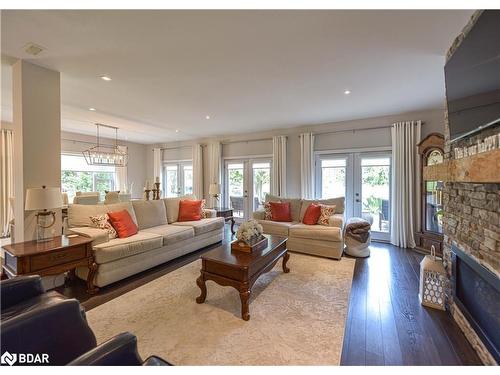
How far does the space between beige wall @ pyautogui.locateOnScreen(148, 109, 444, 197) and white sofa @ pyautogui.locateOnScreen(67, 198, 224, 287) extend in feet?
8.07

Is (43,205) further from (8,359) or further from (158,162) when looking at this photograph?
(158,162)

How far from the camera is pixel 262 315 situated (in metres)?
2.21

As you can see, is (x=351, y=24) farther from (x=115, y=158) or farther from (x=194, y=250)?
(x=115, y=158)

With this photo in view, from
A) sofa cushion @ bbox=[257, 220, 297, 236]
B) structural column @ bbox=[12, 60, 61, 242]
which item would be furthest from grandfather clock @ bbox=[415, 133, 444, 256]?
structural column @ bbox=[12, 60, 61, 242]

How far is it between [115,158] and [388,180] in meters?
6.42

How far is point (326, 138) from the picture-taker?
5320 mm

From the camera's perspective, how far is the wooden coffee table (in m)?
2.19

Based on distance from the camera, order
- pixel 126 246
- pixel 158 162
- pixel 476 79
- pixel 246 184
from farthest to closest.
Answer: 1. pixel 158 162
2. pixel 246 184
3. pixel 126 246
4. pixel 476 79

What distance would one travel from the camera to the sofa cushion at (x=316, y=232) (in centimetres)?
371

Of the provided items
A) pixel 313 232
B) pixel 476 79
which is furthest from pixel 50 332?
pixel 313 232

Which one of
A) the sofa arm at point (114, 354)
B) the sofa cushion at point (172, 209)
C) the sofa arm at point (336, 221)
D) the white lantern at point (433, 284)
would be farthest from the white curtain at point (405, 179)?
the sofa arm at point (114, 354)

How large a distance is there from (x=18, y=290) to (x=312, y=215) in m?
3.87

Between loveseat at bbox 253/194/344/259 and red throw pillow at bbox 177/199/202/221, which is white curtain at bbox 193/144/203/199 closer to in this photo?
red throw pillow at bbox 177/199/202/221
